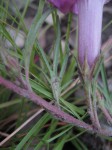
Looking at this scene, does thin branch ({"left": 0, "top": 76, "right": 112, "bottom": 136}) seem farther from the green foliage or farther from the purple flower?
the purple flower

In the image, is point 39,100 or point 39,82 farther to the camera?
point 39,82

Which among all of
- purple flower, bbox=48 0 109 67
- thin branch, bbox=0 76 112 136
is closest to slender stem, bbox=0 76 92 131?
thin branch, bbox=0 76 112 136

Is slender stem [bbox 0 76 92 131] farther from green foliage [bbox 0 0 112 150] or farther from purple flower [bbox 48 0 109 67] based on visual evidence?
purple flower [bbox 48 0 109 67]

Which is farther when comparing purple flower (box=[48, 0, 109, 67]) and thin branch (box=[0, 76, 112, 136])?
purple flower (box=[48, 0, 109, 67])

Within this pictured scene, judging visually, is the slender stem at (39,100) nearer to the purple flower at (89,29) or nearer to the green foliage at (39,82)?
the green foliage at (39,82)

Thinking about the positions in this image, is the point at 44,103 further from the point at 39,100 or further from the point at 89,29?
the point at 89,29

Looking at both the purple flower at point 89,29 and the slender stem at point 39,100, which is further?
the purple flower at point 89,29

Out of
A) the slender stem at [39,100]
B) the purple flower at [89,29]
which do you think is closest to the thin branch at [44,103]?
the slender stem at [39,100]

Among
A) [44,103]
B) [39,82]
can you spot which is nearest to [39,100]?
[44,103]

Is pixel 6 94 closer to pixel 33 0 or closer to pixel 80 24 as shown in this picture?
pixel 80 24

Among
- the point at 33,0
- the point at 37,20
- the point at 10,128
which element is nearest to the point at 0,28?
the point at 37,20

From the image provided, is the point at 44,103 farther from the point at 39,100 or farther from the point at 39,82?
the point at 39,82

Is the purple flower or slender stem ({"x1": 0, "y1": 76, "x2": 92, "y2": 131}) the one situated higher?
the purple flower
